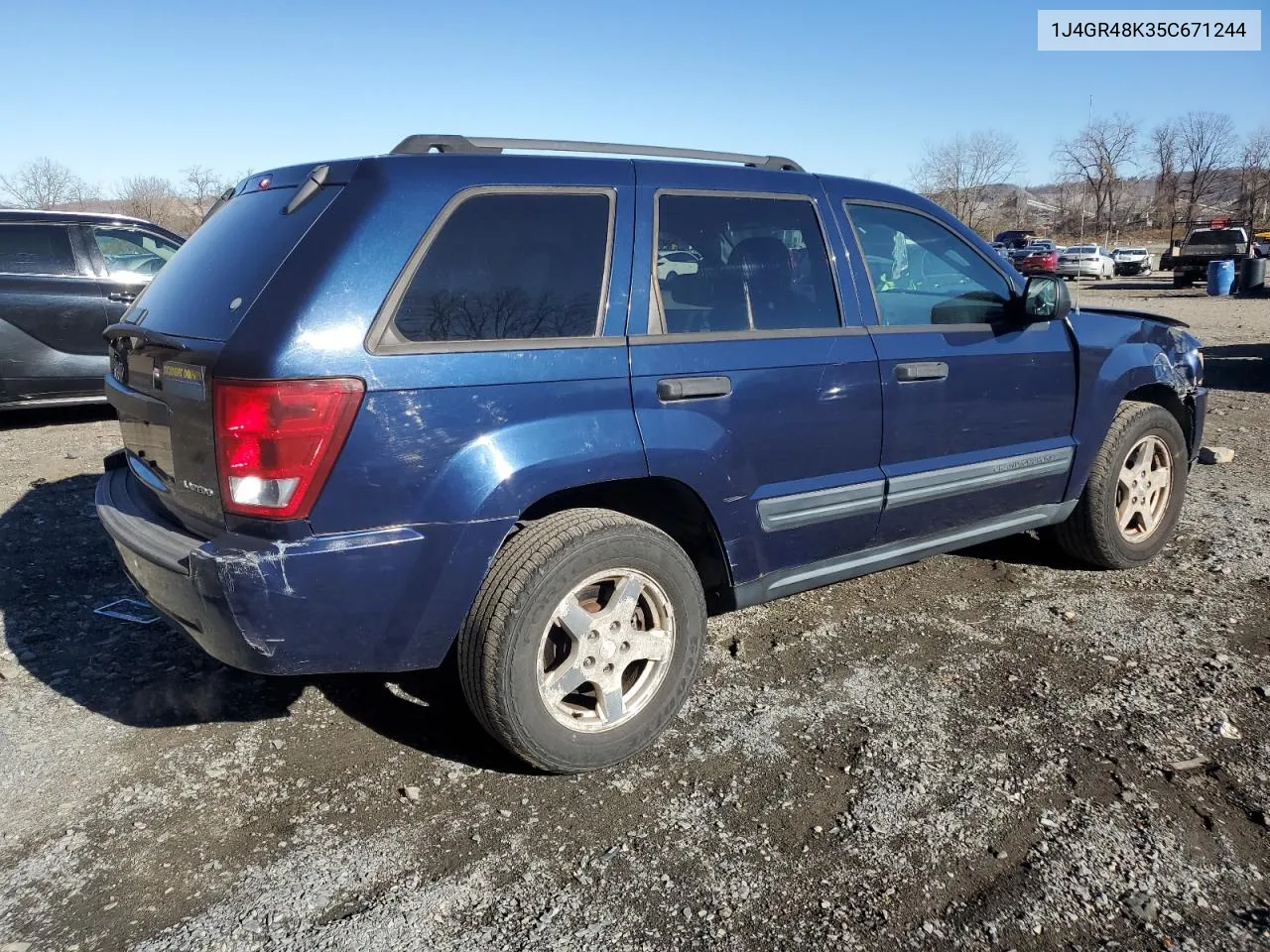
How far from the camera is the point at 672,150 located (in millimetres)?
3398

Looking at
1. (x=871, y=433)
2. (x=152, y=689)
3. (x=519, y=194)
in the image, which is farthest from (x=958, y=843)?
(x=152, y=689)

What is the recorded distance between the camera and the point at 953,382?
145 inches

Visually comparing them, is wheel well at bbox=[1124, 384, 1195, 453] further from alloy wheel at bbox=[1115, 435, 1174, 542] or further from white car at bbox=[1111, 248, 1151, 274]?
white car at bbox=[1111, 248, 1151, 274]

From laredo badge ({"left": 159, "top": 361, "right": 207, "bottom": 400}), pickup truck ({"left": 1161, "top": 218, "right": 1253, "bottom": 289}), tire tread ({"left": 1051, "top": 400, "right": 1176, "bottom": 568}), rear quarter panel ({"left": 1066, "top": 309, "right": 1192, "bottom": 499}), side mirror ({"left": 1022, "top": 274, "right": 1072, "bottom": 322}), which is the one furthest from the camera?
pickup truck ({"left": 1161, "top": 218, "right": 1253, "bottom": 289})

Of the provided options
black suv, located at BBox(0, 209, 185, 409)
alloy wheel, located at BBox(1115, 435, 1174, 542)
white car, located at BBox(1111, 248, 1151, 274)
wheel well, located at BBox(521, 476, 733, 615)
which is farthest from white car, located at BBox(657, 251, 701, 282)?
white car, located at BBox(1111, 248, 1151, 274)

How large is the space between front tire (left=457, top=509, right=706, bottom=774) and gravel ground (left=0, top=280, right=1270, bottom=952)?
0.15 metres

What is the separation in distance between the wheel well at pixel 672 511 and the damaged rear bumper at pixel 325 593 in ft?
1.22

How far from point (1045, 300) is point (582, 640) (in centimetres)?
240

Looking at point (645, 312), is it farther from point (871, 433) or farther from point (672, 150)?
point (871, 433)

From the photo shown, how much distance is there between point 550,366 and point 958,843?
173 cm

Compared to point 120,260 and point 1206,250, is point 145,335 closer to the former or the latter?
point 120,260

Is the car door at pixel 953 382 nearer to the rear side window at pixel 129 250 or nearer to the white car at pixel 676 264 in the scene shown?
the white car at pixel 676 264

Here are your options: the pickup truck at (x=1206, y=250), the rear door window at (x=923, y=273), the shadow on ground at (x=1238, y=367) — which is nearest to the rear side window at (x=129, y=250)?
the rear door window at (x=923, y=273)

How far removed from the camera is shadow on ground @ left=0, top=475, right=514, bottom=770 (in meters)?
3.31
